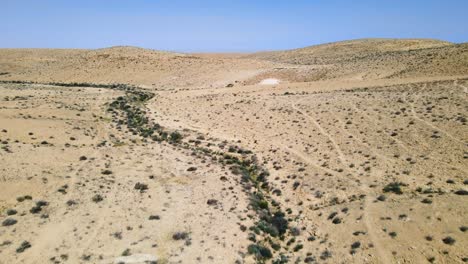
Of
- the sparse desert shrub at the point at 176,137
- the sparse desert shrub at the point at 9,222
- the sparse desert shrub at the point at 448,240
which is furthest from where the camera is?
the sparse desert shrub at the point at 176,137

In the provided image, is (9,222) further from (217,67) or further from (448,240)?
(217,67)

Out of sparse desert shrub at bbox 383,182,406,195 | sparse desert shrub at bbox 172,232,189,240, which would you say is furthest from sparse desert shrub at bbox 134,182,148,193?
sparse desert shrub at bbox 383,182,406,195

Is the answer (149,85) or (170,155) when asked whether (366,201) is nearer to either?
(170,155)

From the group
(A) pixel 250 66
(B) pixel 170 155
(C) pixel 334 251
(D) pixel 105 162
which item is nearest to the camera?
(C) pixel 334 251

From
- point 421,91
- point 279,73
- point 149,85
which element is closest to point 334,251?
point 421,91

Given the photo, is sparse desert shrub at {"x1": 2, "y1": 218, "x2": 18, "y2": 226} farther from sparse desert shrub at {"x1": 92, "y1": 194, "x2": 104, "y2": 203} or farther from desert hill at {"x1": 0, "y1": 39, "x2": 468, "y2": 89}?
desert hill at {"x1": 0, "y1": 39, "x2": 468, "y2": 89}

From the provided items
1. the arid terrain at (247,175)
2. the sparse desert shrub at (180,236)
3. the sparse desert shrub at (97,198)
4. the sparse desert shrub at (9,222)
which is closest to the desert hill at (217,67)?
the arid terrain at (247,175)

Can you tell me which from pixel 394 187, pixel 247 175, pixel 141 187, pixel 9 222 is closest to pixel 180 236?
pixel 141 187

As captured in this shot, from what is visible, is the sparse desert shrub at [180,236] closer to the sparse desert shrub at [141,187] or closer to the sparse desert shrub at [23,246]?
the sparse desert shrub at [141,187]

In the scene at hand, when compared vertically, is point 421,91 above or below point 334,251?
above
